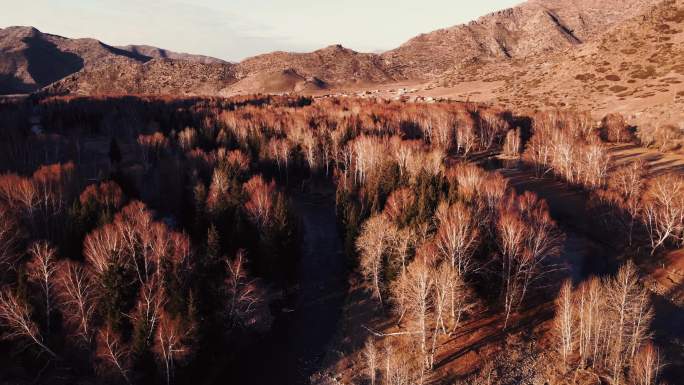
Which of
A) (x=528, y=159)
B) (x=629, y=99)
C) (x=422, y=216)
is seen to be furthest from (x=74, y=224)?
(x=629, y=99)

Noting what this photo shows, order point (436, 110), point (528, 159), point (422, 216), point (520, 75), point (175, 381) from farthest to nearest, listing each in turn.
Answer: point (520, 75), point (436, 110), point (528, 159), point (422, 216), point (175, 381)

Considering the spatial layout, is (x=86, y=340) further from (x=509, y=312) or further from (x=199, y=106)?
(x=199, y=106)

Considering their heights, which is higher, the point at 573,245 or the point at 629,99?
the point at 629,99

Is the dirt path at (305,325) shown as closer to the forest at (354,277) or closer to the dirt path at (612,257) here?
the forest at (354,277)

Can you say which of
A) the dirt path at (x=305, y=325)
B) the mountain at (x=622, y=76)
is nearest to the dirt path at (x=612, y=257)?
the dirt path at (x=305, y=325)

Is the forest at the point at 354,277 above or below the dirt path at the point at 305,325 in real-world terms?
above

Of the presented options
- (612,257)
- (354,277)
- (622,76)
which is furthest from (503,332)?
(622,76)

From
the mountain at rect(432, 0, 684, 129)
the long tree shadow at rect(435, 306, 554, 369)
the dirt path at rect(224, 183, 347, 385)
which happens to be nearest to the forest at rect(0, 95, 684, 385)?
the long tree shadow at rect(435, 306, 554, 369)

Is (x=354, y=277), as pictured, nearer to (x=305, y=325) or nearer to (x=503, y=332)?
(x=305, y=325)
